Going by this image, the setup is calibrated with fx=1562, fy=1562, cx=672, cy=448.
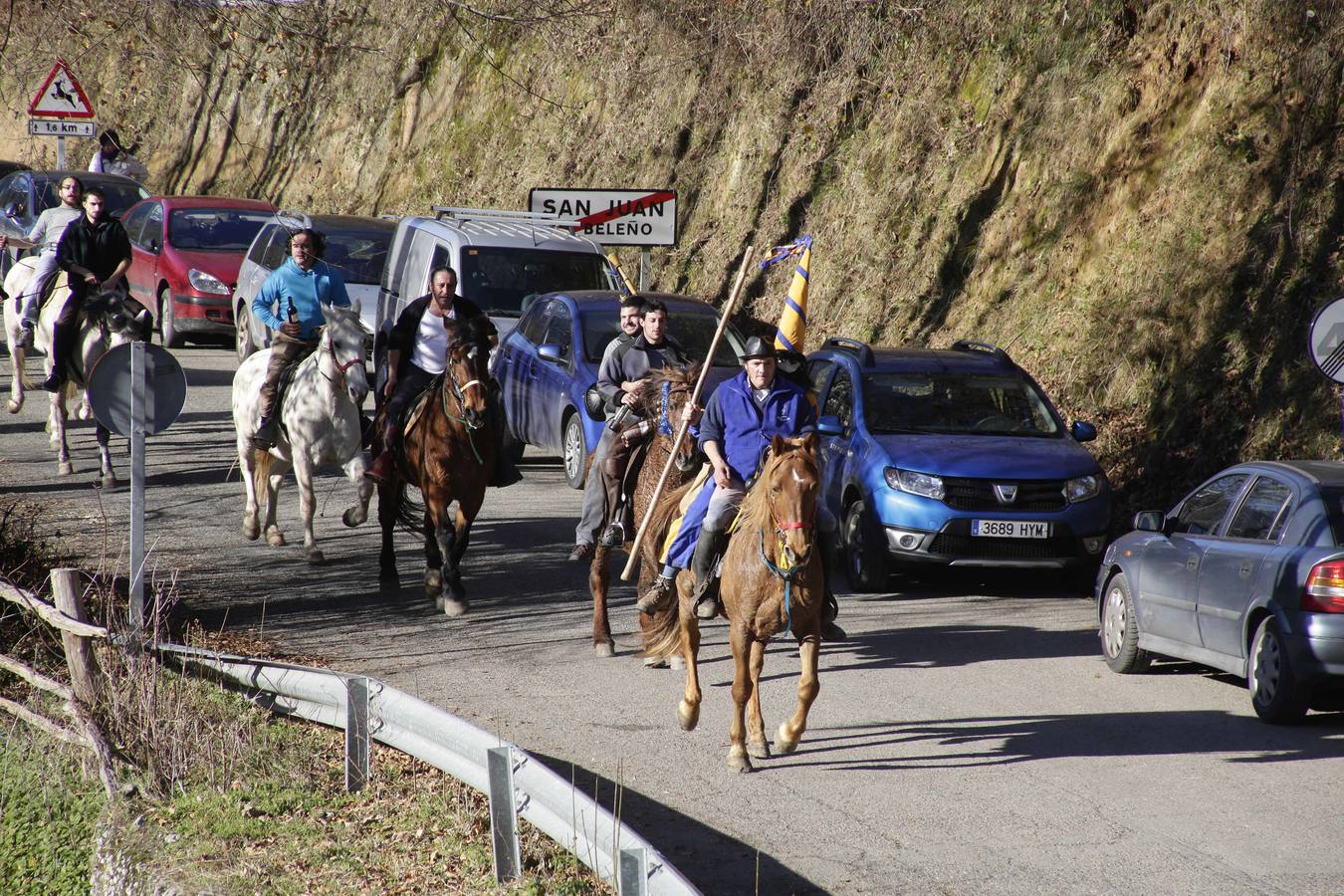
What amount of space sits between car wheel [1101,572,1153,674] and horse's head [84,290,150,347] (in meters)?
9.75

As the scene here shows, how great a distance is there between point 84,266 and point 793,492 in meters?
10.8

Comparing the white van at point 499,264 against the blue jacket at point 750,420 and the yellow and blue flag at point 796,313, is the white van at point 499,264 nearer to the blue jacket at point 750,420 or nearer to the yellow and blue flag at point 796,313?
the yellow and blue flag at point 796,313

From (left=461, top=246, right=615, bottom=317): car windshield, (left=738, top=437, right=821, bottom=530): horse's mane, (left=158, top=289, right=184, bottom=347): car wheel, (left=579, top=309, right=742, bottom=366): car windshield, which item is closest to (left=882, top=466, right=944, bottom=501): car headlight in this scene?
(left=579, top=309, right=742, bottom=366): car windshield

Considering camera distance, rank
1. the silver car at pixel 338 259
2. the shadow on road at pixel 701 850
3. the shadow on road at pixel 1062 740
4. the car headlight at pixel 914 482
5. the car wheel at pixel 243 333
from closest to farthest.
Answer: the shadow on road at pixel 701 850 → the shadow on road at pixel 1062 740 → the car headlight at pixel 914 482 → the car wheel at pixel 243 333 → the silver car at pixel 338 259

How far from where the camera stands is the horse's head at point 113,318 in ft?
50.9

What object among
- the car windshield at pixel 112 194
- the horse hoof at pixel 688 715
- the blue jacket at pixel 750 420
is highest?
the car windshield at pixel 112 194

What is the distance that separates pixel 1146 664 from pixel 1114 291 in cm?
804

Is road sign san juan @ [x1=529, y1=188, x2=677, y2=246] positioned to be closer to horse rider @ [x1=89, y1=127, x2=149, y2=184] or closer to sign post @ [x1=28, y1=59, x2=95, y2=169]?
sign post @ [x1=28, y1=59, x2=95, y2=169]

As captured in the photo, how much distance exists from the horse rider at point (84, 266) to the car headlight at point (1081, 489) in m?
9.09

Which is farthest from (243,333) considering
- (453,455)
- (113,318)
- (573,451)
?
(453,455)

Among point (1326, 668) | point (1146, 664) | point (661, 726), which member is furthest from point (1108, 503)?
point (661, 726)

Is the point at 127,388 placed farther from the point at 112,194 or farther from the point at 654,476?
the point at 112,194

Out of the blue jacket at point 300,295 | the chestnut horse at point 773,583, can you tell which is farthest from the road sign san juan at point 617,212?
the chestnut horse at point 773,583

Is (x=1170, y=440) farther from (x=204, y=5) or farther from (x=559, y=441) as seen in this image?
(x=204, y=5)
